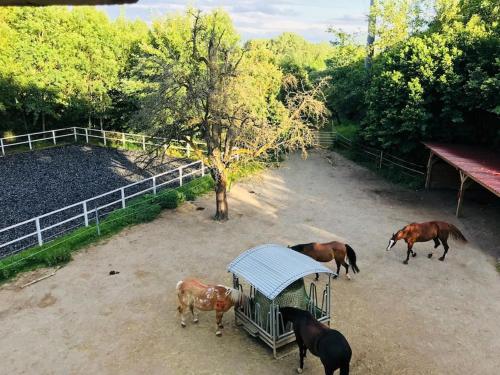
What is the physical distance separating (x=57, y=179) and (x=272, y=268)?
14.9 m

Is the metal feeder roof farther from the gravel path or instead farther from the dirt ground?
the gravel path

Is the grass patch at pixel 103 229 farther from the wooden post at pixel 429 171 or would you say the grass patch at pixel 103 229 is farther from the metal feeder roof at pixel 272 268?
the wooden post at pixel 429 171

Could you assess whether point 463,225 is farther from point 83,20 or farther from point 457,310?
point 83,20

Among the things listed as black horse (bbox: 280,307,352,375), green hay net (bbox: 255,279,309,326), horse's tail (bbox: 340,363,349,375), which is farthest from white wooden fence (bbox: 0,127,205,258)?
horse's tail (bbox: 340,363,349,375)

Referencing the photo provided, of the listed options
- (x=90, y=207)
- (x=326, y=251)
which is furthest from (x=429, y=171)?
(x=90, y=207)

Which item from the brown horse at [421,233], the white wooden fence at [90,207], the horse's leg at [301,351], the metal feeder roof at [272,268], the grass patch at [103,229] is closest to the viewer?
the horse's leg at [301,351]

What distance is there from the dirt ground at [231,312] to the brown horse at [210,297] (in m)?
0.61

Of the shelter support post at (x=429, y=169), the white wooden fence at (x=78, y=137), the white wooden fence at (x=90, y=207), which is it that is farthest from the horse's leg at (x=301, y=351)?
the white wooden fence at (x=78, y=137)

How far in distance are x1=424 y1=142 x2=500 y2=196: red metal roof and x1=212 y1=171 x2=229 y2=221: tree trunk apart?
29.2ft

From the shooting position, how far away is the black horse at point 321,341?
24.3 feet

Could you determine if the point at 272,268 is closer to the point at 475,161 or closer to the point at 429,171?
the point at 475,161

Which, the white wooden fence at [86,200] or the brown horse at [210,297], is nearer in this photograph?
the brown horse at [210,297]

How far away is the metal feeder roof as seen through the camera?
863 cm

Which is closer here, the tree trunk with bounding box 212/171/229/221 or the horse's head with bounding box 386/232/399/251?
the horse's head with bounding box 386/232/399/251
